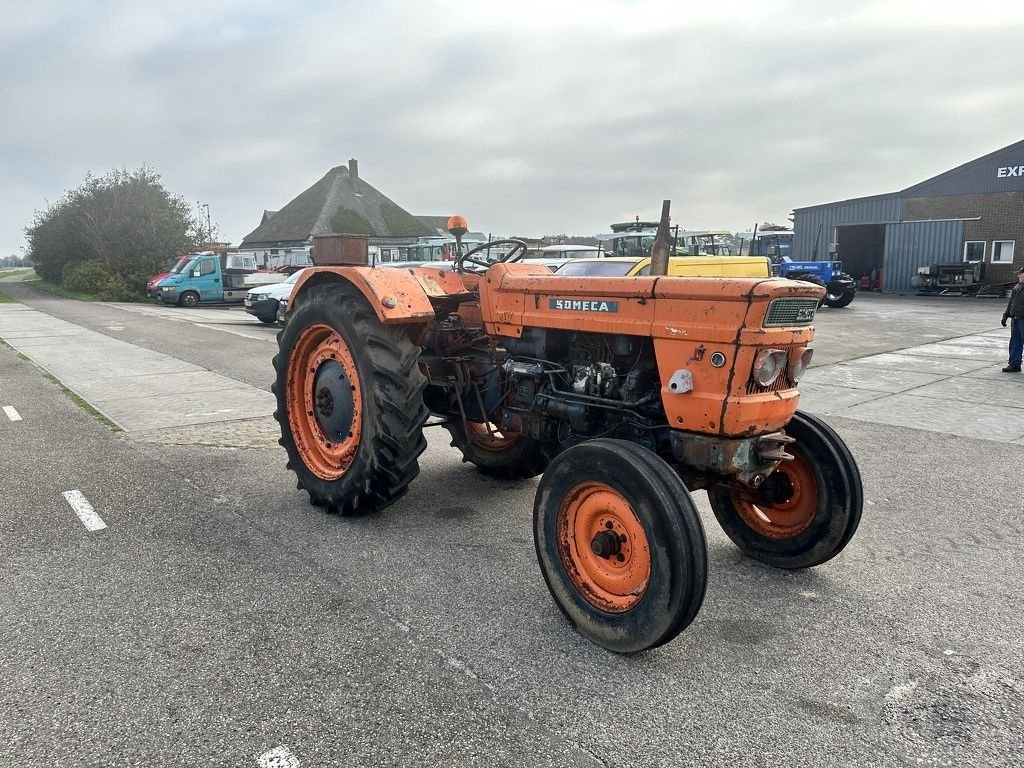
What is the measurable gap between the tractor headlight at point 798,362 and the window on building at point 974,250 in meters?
26.2

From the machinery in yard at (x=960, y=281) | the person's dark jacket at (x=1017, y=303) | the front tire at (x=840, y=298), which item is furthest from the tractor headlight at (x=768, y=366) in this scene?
the machinery in yard at (x=960, y=281)

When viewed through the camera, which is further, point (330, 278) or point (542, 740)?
point (330, 278)

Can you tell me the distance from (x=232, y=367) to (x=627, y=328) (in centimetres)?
868

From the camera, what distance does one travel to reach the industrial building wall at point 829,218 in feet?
89.5

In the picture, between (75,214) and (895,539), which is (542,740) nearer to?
(895,539)

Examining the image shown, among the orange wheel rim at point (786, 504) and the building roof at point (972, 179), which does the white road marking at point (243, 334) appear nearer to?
the orange wheel rim at point (786, 504)

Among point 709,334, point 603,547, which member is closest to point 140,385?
point 603,547

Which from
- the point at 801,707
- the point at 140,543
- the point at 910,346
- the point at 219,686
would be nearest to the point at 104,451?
the point at 140,543

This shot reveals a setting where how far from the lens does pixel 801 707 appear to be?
256 cm

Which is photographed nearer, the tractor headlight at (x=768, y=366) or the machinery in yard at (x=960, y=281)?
the tractor headlight at (x=768, y=366)

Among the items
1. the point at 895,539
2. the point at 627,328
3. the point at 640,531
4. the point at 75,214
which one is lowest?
the point at 895,539

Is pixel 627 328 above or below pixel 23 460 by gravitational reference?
above

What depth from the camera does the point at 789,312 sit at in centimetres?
293

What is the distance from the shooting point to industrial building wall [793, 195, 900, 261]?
2727 cm
